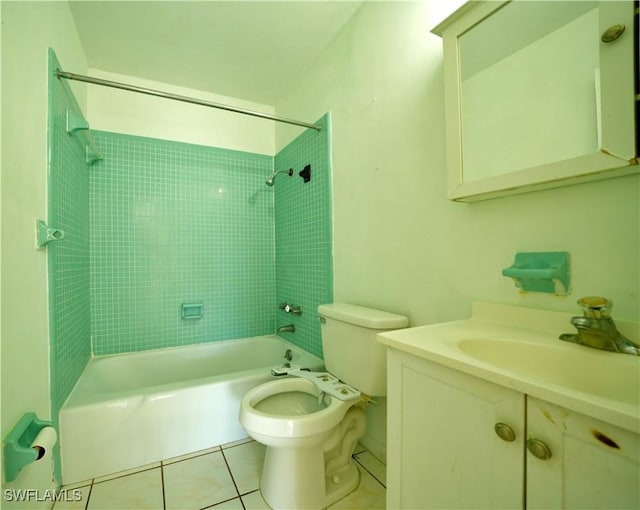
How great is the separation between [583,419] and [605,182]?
59 centimetres

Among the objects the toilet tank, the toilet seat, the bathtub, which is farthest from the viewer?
the bathtub

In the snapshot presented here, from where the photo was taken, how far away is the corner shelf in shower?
4.46 ft

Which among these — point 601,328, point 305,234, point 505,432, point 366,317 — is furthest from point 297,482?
point 305,234

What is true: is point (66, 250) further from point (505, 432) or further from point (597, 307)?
point (597, 307)

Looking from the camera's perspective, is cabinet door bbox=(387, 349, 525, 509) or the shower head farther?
the shower head

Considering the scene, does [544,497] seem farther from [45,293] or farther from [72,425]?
[72,425]

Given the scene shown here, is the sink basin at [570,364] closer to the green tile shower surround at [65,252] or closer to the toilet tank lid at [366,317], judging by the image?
the toilet tank lid at [366,317]

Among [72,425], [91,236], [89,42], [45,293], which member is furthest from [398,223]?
[89,42]

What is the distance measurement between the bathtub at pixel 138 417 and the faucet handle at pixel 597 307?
1310 millimetres

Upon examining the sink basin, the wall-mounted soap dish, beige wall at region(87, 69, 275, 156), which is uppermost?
beige wall at region(87, 69, 275, 156)

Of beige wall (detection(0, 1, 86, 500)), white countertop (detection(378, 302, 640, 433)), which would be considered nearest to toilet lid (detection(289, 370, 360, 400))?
white countertop (detection(378, 302, 640, 433))

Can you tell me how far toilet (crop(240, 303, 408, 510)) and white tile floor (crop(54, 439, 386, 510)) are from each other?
3.0 inches

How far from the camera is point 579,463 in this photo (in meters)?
0.43

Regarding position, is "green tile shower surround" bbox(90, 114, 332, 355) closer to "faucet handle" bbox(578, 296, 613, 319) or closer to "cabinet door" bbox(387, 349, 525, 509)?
"cabinet door" bbox(387, 349, 525, 509)
